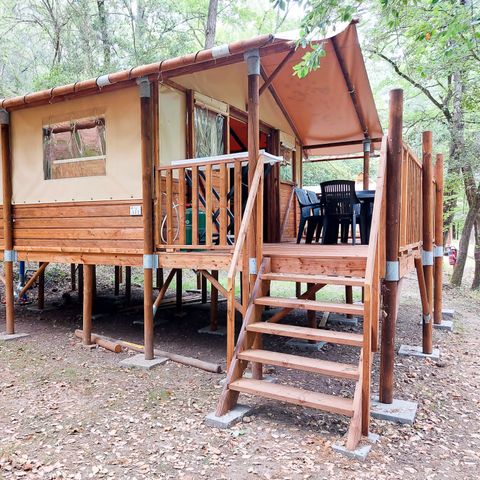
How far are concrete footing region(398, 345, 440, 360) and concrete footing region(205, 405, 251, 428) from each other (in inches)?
116

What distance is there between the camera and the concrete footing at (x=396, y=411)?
3.68 meters

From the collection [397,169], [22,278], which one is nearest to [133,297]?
[22,278]

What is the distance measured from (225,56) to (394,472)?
383 cm

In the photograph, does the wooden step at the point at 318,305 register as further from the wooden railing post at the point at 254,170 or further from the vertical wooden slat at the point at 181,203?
the vertical wooden slat at the point at 181,203

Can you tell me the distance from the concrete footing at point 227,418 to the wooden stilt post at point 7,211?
4.34 m

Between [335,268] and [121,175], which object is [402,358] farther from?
[121,175]

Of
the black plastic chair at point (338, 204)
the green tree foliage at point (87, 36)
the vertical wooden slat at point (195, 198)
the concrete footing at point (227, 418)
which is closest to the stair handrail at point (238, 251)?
the concrete footing at point (227, 418)

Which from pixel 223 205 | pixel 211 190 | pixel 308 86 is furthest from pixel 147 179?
pixel 308 86

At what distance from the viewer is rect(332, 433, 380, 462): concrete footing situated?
299 centimetres

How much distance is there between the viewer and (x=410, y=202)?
15.3 feet

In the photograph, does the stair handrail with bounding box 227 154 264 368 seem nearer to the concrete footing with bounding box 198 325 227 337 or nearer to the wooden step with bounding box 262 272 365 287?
the wooden step with bounding box 262 272 365 287

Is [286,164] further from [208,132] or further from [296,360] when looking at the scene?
[296,360]

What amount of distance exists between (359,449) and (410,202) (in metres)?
2.69

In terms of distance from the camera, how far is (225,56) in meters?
4.21
